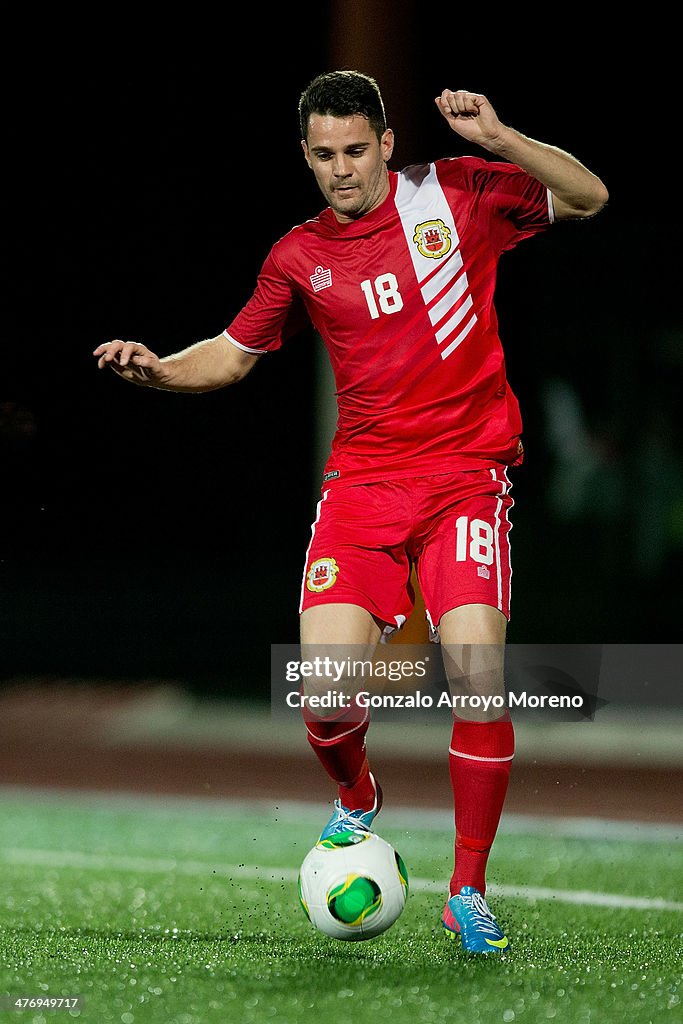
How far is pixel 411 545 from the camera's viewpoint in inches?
138

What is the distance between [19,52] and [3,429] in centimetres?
375

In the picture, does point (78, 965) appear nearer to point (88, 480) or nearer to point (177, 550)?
point (88, 480)

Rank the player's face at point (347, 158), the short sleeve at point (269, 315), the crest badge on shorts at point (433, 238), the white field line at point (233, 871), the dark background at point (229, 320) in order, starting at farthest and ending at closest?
the dark background at point (229, 320)
the white field line at point (233, 871)
the short sleeve at point (269, 315)
the crest badge on shorts at point (433, 238)
the player's face at point (347, 158)

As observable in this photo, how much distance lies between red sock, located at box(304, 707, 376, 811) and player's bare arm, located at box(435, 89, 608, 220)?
1.44 meters

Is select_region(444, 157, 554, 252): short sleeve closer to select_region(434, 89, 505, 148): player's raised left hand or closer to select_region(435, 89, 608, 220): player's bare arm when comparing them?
select_region(435, 89, 608, 220): player's bare arm

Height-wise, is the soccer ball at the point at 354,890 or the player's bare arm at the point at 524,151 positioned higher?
the player's bare arm at the point at 524,151

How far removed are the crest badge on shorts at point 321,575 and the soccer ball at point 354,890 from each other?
0.65 meters

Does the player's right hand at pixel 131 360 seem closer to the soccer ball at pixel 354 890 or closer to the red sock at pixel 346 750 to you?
the red sock at pixel 346 750

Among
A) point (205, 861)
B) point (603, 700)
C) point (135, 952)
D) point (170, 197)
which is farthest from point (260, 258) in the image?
point (135, 952)

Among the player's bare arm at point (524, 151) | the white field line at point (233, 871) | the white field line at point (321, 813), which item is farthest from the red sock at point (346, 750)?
the white field line at point (321, 813)

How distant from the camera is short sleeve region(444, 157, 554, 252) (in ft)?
11.6

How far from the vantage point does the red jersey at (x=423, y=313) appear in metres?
3.50

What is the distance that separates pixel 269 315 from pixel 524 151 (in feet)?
2.90

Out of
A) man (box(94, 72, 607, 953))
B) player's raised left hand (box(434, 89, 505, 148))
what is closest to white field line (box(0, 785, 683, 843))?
man (box(94, 72, 607, 953))
